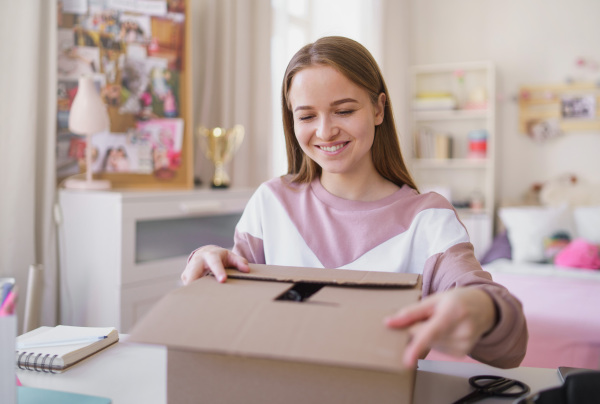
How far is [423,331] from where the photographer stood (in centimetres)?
52

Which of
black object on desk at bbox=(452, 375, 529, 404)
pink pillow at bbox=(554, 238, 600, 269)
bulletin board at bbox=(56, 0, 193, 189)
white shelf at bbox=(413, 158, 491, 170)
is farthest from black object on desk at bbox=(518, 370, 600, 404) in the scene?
white shelf at bbox=(413, 158, 491, 170)

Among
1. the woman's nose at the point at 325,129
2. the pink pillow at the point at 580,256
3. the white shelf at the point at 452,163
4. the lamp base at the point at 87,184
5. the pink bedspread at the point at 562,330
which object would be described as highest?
the woman's nose at the point at 325,129

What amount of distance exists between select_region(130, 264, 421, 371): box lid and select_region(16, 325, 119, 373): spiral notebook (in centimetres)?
31

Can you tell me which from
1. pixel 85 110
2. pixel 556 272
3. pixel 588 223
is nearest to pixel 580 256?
pixel 556 272

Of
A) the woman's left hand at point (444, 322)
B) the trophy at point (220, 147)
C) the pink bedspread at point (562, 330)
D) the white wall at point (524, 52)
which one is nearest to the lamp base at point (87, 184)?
the trophy at point (220, 147)

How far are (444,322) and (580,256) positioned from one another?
2.73 m

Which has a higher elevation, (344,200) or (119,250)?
(344,200)

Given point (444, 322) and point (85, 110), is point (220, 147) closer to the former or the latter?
point (85, 110)

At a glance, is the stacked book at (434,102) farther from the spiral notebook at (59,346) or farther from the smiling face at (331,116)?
the spiral notebook at (59,346)

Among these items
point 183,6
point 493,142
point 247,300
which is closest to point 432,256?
point 247,300

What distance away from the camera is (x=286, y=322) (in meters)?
0.53

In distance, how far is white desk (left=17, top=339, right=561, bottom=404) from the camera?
2.51ft

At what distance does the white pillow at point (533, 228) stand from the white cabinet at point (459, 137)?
883 millimetres

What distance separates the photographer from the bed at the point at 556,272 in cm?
198
